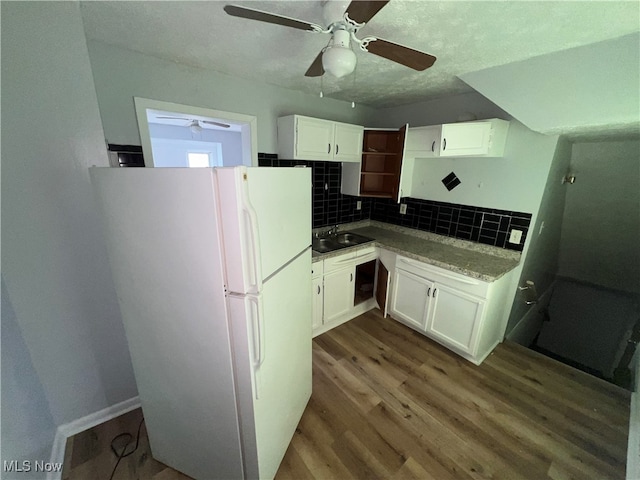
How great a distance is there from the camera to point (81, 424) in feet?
5.08

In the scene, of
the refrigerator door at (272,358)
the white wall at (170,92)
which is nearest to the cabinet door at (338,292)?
the refrigerator door at (272,358)

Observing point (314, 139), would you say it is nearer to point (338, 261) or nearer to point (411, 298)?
point (338, 261)

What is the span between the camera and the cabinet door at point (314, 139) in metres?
2.26

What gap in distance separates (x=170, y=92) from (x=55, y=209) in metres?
1.13

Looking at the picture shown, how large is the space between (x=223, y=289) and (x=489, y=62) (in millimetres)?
2148

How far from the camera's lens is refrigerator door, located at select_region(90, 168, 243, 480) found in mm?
874

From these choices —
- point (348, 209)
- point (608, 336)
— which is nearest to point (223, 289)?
point (348, 209)

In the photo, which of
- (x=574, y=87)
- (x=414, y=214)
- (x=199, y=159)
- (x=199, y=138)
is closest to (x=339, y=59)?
(x=574, y=87)

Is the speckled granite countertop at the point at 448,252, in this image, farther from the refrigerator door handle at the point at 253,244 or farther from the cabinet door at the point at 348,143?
the refrigerator door handle at the point at 253,244

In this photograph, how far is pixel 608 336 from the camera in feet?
10.3

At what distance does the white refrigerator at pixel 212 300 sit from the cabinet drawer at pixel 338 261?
939 millimetres

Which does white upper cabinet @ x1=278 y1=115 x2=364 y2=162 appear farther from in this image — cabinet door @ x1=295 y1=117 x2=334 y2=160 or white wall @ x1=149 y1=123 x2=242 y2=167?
white wall @ x1=149 y1=123 x2=242 y2=167

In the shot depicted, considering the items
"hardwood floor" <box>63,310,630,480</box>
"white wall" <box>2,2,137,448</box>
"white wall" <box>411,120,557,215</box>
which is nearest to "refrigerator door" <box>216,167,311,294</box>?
"white wall" <box>2,2,137,448</box>

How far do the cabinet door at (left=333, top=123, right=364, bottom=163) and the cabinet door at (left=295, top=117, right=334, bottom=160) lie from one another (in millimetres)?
82
